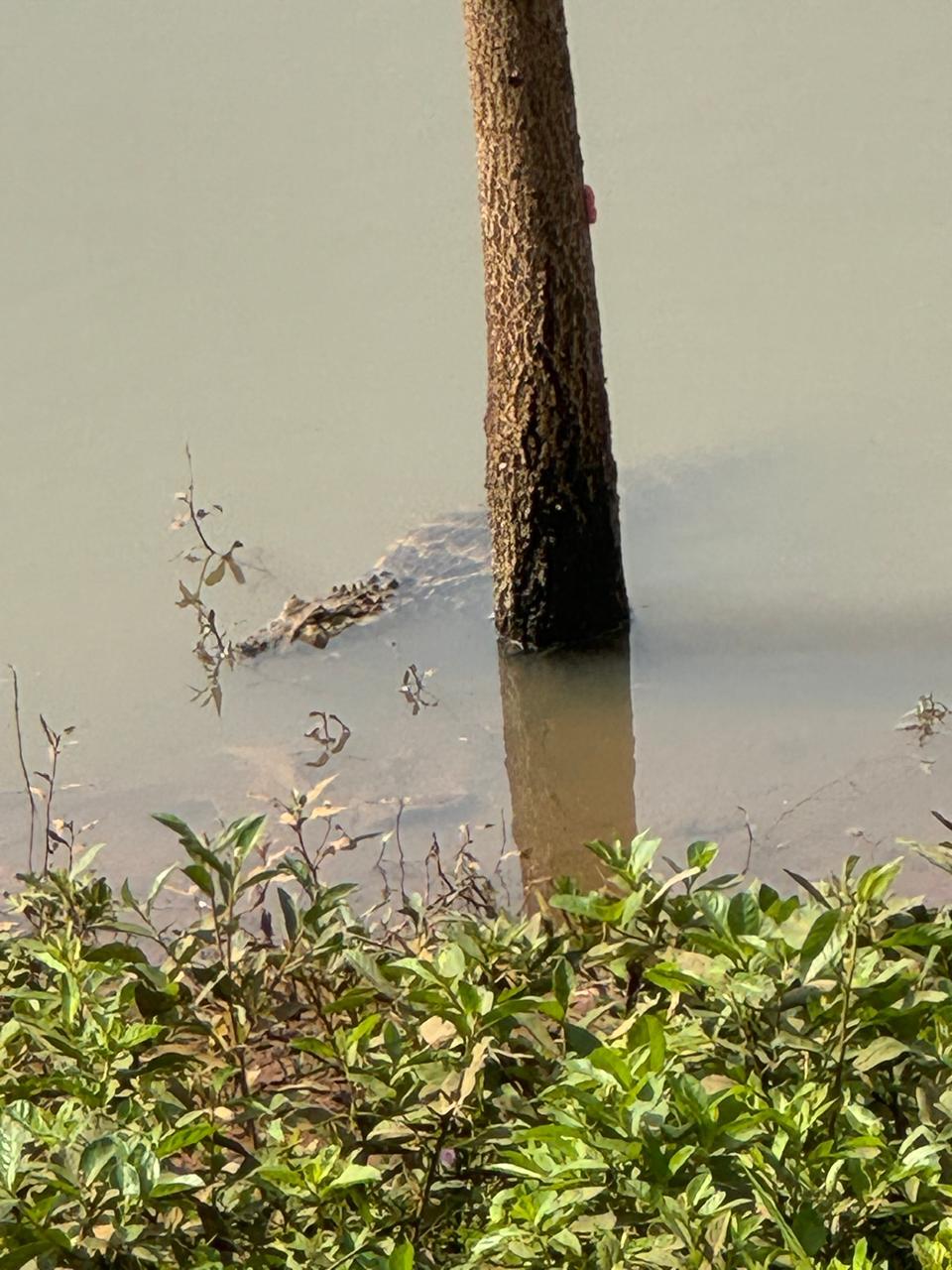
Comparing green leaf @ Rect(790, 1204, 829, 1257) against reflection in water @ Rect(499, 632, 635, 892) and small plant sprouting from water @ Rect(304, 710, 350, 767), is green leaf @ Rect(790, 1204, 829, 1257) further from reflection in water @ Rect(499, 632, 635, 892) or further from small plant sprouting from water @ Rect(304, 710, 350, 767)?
small plant sprouting from water @ Rect(304, 710, 350, 767)

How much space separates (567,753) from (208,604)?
185 cm

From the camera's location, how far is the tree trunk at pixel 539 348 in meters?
5.56

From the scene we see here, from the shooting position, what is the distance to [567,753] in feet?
19.0

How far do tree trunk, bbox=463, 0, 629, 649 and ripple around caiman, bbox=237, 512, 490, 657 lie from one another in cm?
58

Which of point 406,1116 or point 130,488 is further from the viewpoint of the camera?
point 130,488

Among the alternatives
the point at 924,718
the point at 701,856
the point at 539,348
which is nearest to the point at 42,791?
the point at 539,348

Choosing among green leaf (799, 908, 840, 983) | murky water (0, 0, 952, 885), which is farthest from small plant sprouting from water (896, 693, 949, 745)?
green leaf (799, 908, 840, 983)

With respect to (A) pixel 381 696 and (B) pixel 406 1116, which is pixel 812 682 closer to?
(A) pixel 381 696

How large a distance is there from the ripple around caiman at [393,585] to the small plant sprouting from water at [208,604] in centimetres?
9

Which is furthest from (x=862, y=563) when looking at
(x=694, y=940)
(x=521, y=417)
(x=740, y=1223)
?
(x=740, y=1223)

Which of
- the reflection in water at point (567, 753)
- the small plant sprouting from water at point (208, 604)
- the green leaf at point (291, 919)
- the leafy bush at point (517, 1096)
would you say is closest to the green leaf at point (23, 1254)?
the leafy bush at point (517, 1096)

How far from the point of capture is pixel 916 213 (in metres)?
8.47

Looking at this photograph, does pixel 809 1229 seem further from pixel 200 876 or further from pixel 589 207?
pixel 589 207

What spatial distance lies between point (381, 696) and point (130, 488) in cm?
201
